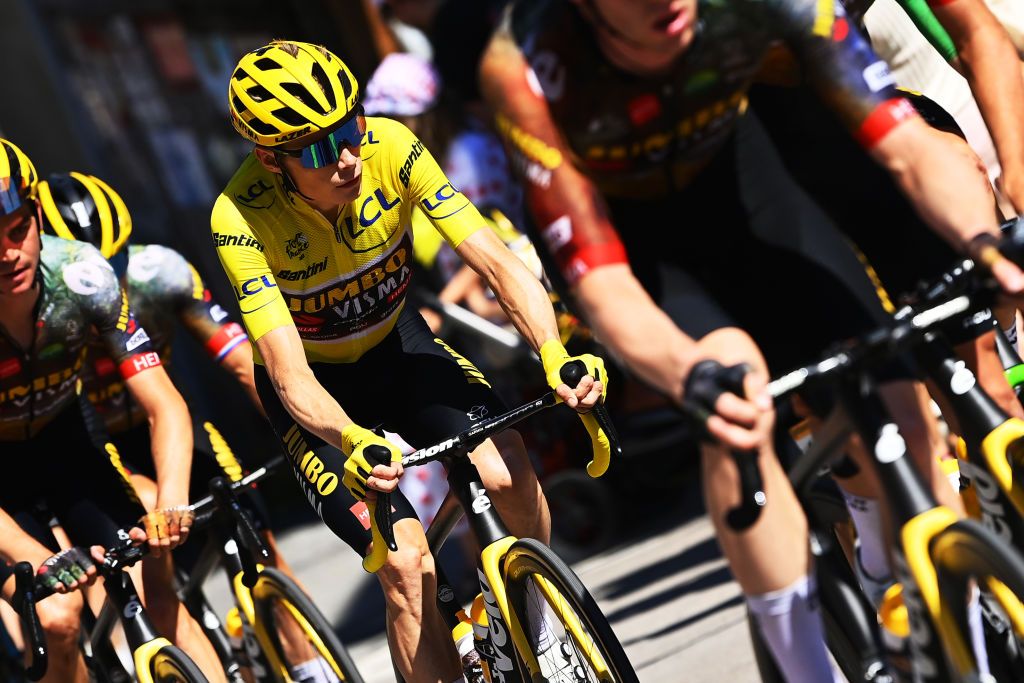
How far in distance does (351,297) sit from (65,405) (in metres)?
1.58

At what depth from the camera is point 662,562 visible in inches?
315

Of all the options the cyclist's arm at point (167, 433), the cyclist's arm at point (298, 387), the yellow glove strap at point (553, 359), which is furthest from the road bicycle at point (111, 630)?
the yellow glove strap at point (553, 359)

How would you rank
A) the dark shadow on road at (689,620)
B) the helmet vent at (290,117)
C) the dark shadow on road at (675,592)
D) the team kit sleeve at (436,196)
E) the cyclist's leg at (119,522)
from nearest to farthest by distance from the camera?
1. the helmet vent at (290,117)
2. the team kit sleeve at (436,196)
3. the cyclist's leg at (119,522)
4. the dark shadow on road at (689,620)
5. the dark shadow on road at (675,592)

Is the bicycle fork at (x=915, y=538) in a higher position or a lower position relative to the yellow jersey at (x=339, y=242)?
lower

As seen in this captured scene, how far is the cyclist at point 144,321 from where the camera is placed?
6258mm

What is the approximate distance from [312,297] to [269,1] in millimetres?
12322

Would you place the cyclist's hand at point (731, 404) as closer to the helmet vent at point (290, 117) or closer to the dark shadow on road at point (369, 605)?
the helmet vent at point (290, 117)

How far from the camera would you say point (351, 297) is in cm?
496

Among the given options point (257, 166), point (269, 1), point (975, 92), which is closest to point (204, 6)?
point (269, 1)

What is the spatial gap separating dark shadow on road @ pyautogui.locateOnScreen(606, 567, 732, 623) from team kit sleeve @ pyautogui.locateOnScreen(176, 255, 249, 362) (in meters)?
2.30

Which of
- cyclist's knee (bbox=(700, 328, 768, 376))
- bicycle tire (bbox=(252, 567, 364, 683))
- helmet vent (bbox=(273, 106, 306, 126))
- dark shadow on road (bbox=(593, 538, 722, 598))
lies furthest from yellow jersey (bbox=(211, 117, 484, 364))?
dark shadow on road (bbox=(593, 538, 722, 598))

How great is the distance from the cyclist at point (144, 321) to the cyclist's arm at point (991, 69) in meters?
3.30

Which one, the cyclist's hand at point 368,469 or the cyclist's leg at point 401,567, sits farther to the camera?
the cyclist's leg at point 401,567

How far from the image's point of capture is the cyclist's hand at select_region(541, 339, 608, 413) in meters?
A: 4.01
